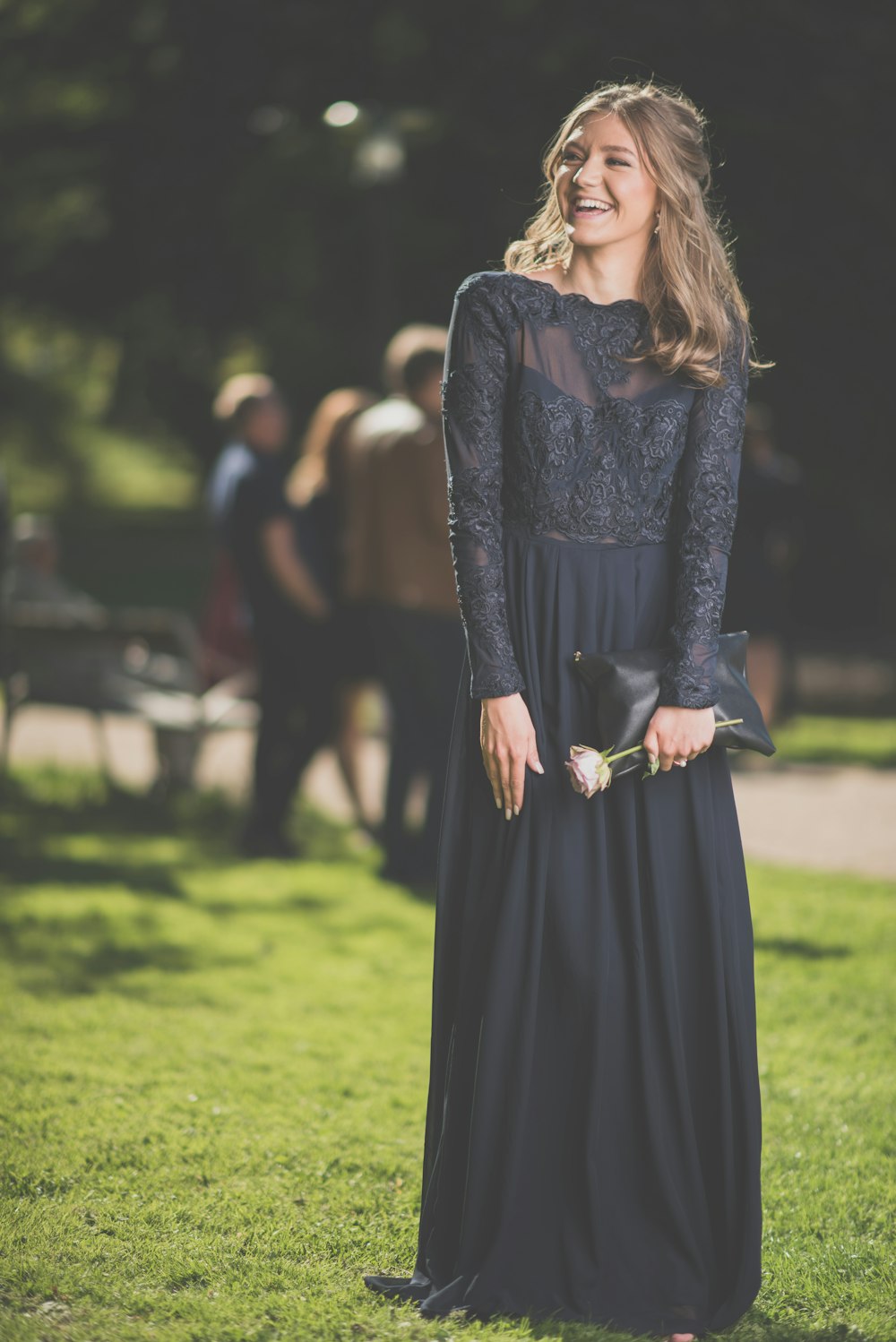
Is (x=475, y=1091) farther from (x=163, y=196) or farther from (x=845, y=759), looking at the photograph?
(x=163, y=196)

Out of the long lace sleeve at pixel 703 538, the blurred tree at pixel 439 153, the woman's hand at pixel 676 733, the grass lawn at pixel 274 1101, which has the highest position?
the blurred tree at pixel 439 153

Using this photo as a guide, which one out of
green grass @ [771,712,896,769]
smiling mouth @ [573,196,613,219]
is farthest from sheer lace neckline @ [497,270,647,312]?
green grass @ [771,712,896,769]

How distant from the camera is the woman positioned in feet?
10.5

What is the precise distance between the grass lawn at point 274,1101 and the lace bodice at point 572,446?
1361 mm

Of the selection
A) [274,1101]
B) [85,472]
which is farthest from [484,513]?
[85,472]

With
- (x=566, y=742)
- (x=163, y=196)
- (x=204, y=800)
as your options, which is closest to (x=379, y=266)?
(x=163, y=196)

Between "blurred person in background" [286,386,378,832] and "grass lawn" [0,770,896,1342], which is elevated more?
"blurred person in background" [286,386,378,832]

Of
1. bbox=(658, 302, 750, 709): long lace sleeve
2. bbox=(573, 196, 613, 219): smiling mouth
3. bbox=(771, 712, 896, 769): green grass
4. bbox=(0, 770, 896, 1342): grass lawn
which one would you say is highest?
bbox=(573, 196, 613, 219): smiling mouth

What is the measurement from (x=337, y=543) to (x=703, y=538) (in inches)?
200

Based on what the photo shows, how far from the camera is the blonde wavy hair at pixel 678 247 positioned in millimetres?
3203

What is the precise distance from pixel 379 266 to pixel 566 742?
373 inches

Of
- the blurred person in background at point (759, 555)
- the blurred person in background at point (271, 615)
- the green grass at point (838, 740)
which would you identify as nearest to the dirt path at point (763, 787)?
the green grass at point (838, 740)

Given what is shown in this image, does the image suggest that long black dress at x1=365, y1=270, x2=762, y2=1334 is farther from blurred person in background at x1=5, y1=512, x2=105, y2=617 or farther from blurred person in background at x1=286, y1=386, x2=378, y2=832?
blurred person in background at x1=5, y1=512, x2=105, y2=617

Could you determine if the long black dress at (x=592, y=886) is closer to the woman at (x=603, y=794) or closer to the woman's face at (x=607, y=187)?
the woman at (x=603, y=794)
